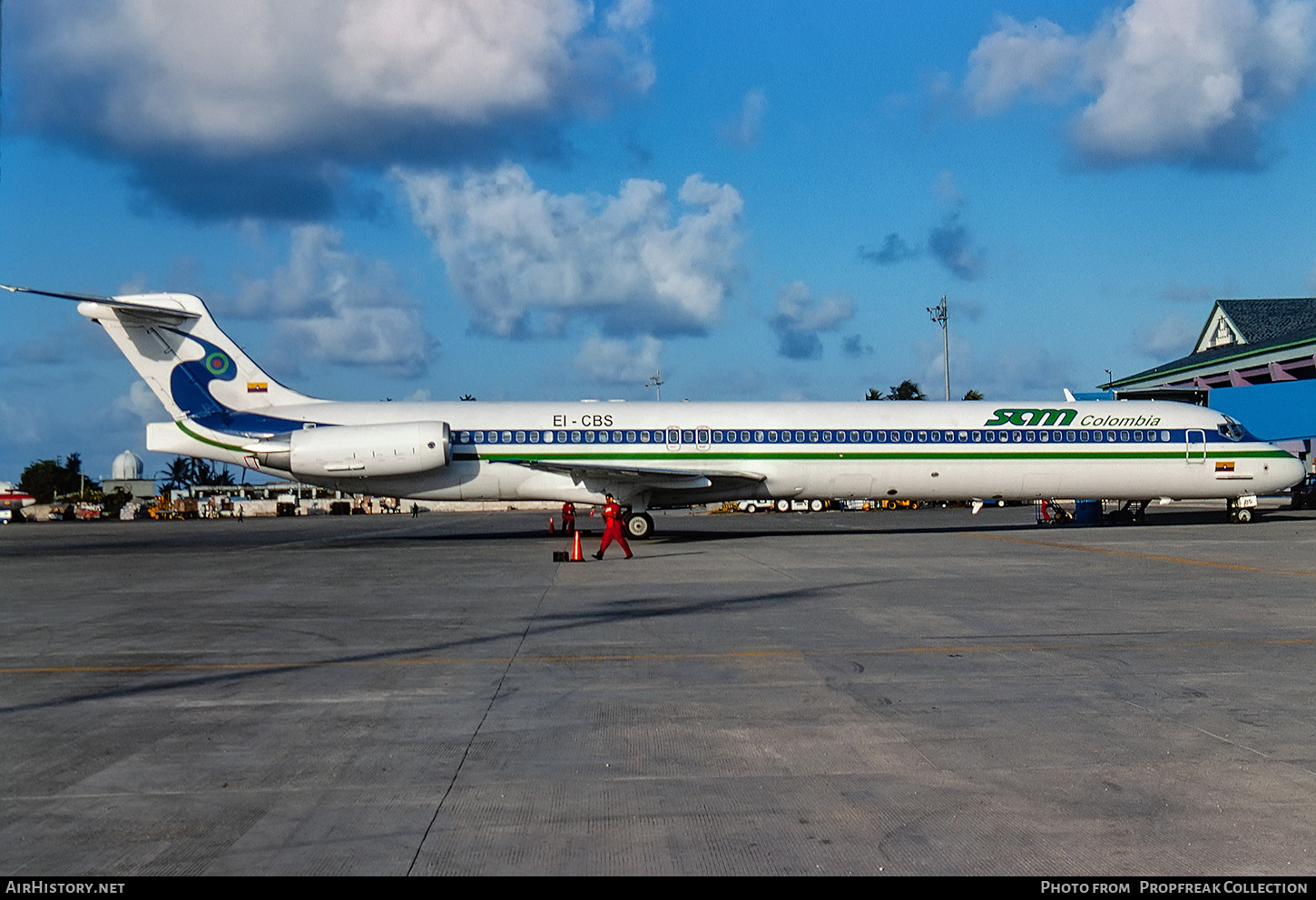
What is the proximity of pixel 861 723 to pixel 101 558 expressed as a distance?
22136 mm

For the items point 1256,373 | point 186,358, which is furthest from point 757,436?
point 1256,373

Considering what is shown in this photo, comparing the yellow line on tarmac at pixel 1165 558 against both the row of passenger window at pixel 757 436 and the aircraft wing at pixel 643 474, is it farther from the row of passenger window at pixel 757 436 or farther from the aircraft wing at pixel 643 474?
the aircraft wing at pixel 643 474

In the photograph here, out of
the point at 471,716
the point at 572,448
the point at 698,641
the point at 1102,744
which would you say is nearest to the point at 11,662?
the point at 471,716

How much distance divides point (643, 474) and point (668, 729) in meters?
18.6

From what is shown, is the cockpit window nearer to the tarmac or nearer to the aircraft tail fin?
the tarmac

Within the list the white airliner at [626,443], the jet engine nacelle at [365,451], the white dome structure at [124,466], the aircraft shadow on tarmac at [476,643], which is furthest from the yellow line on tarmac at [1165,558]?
the white dome structure at [124,466]

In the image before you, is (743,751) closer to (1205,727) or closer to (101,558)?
(1205,727)

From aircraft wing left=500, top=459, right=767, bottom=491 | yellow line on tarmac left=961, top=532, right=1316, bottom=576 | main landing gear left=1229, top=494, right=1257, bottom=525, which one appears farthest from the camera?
main landing gear left=1229, top=494, right=1257, bottom=525

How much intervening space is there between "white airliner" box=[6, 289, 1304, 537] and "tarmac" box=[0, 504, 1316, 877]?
10.9 metres

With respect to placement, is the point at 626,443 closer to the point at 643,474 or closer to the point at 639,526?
the point at 643,474

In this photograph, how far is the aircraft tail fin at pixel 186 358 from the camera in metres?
26.8

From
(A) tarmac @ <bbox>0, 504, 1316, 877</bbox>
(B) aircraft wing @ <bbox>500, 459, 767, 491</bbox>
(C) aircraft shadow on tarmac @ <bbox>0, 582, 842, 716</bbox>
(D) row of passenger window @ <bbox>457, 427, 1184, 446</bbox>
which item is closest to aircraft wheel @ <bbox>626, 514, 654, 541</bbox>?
(B) aircraft wing @ <bbox>500, 459, 767, 491</bbox>

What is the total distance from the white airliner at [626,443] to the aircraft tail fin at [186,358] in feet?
0.11

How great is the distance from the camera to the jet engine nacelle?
25922 millimetres
